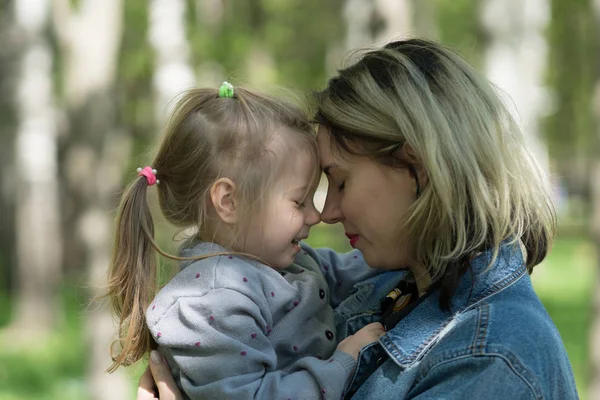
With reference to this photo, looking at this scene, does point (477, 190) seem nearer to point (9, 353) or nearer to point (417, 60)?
point (417, 60)

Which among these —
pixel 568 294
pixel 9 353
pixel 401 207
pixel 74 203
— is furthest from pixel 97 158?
pixel 568 294

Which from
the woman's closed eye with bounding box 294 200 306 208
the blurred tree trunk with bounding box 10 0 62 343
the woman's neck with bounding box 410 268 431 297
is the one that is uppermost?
the woman's closed eye with bounding box 294 200 306 208

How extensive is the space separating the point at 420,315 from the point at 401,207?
30 cm

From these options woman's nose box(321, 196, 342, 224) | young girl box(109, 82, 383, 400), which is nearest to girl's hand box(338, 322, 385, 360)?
young girl box(109, 82, 383, 400)

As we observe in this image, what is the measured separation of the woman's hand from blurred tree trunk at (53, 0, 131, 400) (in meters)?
0.42

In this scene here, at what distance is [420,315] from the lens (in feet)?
7.85

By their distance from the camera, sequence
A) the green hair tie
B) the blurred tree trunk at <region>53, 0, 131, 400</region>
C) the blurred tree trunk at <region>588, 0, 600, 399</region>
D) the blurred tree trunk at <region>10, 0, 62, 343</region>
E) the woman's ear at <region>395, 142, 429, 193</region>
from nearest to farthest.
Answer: the woman's ear at <region>395, 142, 429, 193</region> < the green hair tie < the blurred tree trunk at <region>588, 0, 600, 399</region> < the blurred tree trunk at <region>53, 0, 131, 400</region> < the blurred tree trunk at <region>10, 0, 62, 343</region>

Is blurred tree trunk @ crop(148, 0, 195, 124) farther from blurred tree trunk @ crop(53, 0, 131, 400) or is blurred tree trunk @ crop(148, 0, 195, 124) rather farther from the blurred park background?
blurred tree trunk @ crop(53, 0, 131, 400)

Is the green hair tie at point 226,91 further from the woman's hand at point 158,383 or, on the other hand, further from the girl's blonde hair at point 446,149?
the woman's hand at point 158,383

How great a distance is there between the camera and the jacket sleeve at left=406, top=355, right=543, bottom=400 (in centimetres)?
209

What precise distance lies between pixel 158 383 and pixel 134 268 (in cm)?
37

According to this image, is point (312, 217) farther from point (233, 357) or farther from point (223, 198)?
point (233, 357)

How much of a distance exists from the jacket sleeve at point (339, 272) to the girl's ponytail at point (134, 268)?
56 cm

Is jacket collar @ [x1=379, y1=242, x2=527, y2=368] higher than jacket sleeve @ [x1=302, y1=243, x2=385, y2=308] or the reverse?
higher
